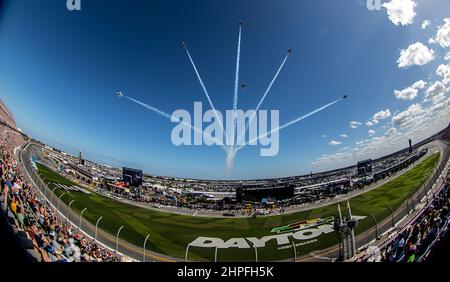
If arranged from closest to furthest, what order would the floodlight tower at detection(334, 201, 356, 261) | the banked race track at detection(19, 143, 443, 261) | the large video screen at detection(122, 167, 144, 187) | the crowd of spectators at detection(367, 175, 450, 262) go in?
the crowd of spectators at detection(367, 175, 450, 262) < the banked race track at detection(19, 143, 443, 261) < the floodlight tower at detection(334, 201, 356, 261) < the large video screen at detection(122, 167, 144, 187)

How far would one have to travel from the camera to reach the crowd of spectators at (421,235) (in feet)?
12.3

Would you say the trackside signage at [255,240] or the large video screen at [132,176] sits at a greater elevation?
the large video screen at [132,176]

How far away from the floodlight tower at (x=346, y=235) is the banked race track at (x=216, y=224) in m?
0.09

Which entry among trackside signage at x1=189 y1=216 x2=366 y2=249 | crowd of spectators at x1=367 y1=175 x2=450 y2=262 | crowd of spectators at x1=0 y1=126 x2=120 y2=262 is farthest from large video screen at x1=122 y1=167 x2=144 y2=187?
crowd of spectators at x1=367 y1=175 x2=450 y2=262

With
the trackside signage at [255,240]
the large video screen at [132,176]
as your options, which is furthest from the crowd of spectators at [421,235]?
the large video screen at [132,176]

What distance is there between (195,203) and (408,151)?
4.08m

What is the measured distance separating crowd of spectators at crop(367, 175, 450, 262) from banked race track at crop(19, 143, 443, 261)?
0.33 meters

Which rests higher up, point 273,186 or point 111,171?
point 111,171

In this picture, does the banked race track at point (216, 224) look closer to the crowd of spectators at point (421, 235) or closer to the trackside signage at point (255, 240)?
the trackside signage at point (255, 240)

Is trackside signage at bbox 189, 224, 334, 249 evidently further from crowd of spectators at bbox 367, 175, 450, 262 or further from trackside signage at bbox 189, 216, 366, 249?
crowd of spectators at bbox 367, 175, 450, 262

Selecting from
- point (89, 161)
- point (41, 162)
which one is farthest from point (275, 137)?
point (41, 162)

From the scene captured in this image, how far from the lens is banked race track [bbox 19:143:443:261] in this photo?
3973 millimetres
